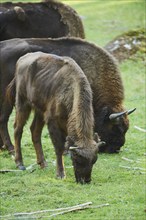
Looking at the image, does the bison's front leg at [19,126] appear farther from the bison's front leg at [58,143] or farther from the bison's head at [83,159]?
the bison's head at [83,159]

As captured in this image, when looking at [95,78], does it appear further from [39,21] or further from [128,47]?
[128,47]

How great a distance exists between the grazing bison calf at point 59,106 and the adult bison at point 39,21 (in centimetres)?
430

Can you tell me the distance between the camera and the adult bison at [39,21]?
49.5ft

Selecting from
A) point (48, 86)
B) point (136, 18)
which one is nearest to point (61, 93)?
point (48, 86)

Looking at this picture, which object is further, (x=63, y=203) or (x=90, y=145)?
(x=90, y=145)

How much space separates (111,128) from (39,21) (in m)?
4.44

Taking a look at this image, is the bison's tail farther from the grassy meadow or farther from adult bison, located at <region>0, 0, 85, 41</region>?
adult bison, located at <region>0, 0, 85, 41</region>

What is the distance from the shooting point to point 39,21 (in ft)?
50.8

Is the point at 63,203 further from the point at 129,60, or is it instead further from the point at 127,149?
the point at 129,60

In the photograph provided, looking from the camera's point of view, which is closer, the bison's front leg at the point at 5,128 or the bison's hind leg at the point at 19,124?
the bison's hind leg at the point at 19,124

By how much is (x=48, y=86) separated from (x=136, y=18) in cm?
2163

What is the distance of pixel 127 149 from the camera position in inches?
494

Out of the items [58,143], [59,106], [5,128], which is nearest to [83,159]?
[58,143]

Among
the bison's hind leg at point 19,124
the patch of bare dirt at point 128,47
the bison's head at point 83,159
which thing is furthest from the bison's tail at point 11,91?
the patch of bare dirt at point 128,47
